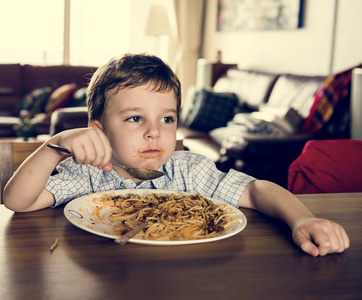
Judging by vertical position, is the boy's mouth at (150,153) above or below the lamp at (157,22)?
below

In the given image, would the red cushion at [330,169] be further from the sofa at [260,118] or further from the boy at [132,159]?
the sofa at [260,118]

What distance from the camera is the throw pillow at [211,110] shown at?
432 cm

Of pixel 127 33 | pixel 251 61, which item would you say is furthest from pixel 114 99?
pixel 127 33

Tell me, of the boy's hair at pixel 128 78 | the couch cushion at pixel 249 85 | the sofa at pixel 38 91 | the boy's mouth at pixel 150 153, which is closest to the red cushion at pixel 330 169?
the boy's hair at pixel 128 78

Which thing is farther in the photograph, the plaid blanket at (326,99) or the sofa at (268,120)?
the plaid blanket at (326,99)

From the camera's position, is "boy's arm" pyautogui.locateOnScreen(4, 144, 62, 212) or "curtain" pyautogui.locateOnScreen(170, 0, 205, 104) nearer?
"boy's arm" pyautogui.locateOnScreen(4, 144, 62, 212)

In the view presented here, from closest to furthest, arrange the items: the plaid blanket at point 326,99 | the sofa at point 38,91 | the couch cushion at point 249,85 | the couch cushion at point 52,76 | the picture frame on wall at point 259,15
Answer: the plaid blanket at point 326,99, the couch cushion at point 249,85, the picture frame on wall at point 259,15, the sofa at point 38,91, the couch cushion at point 52,76

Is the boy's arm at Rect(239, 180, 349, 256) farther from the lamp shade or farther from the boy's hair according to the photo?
the lamp shade

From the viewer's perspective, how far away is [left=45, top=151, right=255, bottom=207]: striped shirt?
3.46 ft

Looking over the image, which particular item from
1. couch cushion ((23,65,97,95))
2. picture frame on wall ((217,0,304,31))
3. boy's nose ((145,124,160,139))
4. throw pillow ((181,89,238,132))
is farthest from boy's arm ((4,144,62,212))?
couch cushion ((23,65,97,95))

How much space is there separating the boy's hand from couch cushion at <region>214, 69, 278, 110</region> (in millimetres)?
3478

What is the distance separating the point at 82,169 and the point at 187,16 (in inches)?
235

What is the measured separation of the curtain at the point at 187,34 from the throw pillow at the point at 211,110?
2508mm

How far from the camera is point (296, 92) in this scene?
3656 mm
